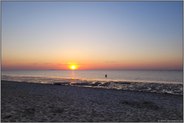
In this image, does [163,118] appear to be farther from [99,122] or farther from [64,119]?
[64,119]

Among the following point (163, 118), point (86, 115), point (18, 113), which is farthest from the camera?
point (163, 118)

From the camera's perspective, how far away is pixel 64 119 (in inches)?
497

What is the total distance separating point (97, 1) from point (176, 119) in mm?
10839

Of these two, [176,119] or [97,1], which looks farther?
[176,119]

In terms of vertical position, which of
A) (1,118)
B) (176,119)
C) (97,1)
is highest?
(97,1)

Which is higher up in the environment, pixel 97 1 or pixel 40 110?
pixel 97 1

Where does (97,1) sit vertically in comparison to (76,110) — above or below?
above

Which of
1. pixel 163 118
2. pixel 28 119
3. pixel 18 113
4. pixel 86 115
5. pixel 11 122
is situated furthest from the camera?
pixel 163 118

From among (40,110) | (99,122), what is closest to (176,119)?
(99,122)

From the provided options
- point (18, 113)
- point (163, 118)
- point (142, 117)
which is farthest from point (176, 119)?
point (18, 113)

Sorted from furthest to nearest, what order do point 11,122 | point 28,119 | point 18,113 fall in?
point 18,113 → point 28,119 → point 11,122

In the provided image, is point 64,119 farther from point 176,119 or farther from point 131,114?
point 176,119

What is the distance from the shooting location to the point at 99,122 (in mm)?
12555

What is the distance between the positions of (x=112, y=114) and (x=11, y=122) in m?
7.25
